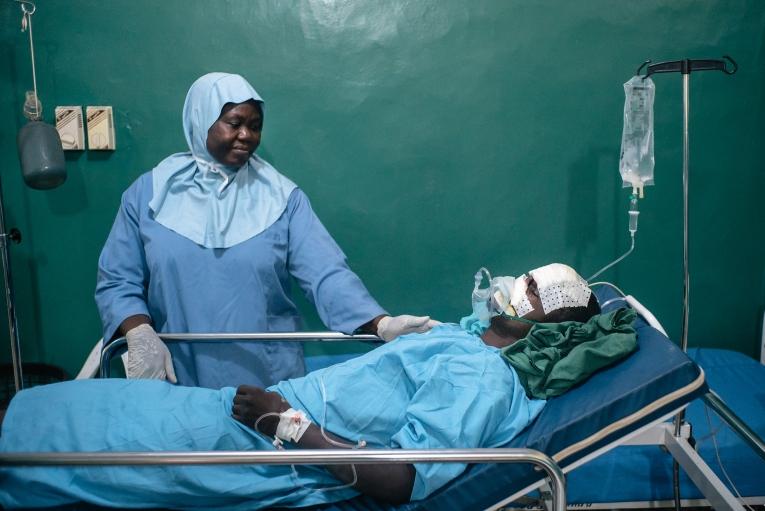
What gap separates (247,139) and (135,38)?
911mm

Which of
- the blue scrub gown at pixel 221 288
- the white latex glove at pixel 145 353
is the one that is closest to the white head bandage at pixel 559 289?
the blue scrub gown at pixel 221 288

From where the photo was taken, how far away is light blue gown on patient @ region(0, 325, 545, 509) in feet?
5.00

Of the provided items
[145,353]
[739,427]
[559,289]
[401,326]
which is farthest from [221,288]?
[739,427]

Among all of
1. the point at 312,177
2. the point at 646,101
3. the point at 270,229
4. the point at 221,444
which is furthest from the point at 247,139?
the point at 646,101

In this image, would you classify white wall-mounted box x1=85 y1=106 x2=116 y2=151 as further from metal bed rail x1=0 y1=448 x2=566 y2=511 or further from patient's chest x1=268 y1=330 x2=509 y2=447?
metal bed rail x1=0 y1=448 x2=566 y2=511

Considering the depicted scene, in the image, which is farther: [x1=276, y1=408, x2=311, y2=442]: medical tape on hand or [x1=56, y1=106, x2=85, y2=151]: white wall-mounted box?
[x1=56, y1=106, x2=85, y2=151]: white wall-mounted box

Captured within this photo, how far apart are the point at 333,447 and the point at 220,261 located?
2.82ft

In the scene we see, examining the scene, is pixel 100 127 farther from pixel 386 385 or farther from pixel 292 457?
pixel 292 457

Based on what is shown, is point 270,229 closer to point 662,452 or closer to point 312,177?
point 312,177

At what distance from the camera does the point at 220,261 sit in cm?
221

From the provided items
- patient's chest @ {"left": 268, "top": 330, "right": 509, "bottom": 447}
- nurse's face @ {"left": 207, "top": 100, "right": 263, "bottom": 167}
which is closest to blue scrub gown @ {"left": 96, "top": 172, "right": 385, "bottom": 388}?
nurse's face @ {"left": 207, "top": 100, "right": 263, "bottom": 167}

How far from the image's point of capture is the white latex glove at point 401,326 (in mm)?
2102

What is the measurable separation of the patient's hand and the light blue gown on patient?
42 mm

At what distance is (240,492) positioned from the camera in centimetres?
156
